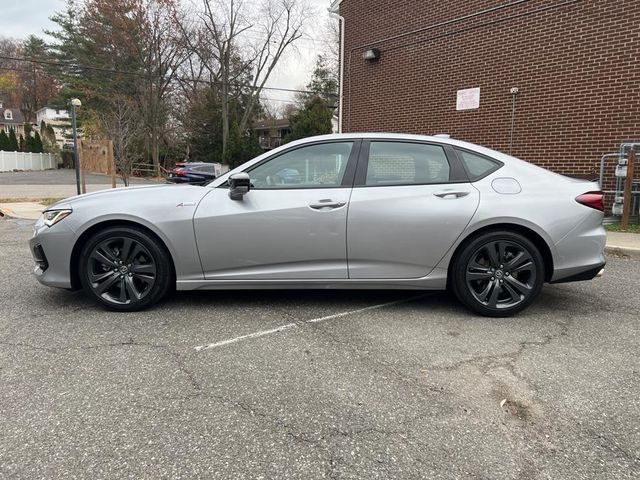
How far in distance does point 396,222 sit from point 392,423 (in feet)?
6.11

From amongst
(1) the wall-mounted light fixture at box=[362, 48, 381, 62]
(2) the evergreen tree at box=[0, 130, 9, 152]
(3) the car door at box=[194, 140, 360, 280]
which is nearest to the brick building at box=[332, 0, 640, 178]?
(1) the wall-mounted light fixture at box=[362, 48, 381, 62]

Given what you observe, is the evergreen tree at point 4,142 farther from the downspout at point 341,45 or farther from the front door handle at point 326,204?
the front door handle at point 326,204

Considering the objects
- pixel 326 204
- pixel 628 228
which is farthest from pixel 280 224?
pixel 628 228

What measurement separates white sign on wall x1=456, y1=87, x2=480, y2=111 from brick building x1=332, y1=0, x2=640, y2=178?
0.02 metres

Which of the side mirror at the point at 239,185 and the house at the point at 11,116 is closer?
the side mirror at the point at 239,185

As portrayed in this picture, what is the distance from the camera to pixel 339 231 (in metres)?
3.98

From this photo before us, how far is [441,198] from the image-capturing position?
4.02 m

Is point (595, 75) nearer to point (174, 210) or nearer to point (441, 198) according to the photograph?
point (441, 198)

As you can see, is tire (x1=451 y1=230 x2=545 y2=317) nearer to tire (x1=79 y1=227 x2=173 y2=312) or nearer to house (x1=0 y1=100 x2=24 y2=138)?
tire (x1=79 y1=227 x2=173 y2=312)

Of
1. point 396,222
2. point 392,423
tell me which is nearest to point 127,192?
point 396,222

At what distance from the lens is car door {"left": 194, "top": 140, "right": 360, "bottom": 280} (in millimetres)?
3977

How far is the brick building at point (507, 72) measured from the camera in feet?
28.3

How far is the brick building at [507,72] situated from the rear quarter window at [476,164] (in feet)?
15.2

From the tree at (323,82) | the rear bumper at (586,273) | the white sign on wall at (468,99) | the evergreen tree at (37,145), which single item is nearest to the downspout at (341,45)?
the white sign on wall at (468,99)
